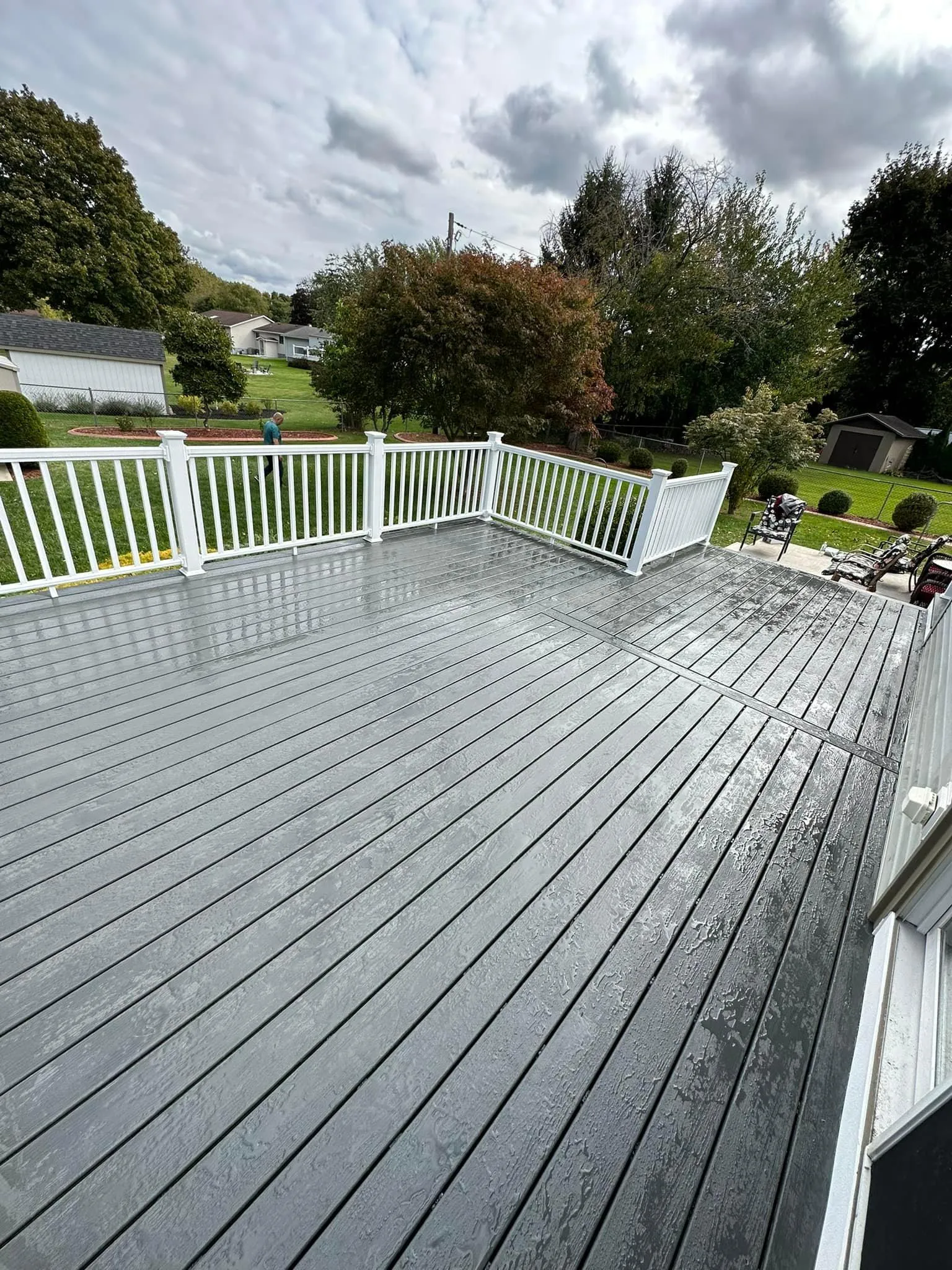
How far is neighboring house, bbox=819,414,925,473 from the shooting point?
71.0ft

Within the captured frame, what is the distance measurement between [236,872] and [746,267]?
18.9 m

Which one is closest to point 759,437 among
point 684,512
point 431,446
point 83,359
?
point 684,512

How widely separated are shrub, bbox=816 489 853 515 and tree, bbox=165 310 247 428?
52.6 ft

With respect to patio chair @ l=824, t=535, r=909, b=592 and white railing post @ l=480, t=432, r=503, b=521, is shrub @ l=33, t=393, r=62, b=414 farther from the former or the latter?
patio chair @ l=824, t=535, r=909, b=592

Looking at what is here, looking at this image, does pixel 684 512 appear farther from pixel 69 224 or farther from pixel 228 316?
pixel 228 316

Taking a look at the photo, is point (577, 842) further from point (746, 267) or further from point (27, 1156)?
point (746, 267)

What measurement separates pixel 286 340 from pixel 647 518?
4982 centimetres

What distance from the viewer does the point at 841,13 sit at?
491 cm

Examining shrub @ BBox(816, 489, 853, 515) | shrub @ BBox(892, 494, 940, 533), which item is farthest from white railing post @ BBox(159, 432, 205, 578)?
shrub @ BBox(816, 489, 853, 515)

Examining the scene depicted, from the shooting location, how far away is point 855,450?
22625 millimetres

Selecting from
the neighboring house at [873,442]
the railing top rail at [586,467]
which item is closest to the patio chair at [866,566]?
the railing top rail at [586,467]

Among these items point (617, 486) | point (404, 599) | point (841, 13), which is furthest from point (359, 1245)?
point (841, 13)

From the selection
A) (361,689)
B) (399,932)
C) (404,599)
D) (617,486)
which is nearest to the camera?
(399,932)

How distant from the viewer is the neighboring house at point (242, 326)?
4416 cm
